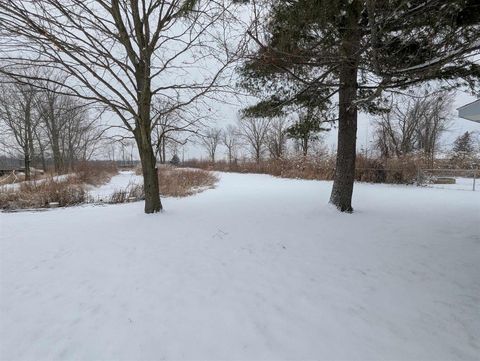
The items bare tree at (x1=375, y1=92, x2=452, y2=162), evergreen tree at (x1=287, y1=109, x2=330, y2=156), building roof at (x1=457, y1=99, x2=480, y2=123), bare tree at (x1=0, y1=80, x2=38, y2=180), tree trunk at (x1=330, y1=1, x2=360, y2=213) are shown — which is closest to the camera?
building roof at (x1=457, y1=99, x2=480, y2=123)

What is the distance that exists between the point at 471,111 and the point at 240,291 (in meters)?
5.17

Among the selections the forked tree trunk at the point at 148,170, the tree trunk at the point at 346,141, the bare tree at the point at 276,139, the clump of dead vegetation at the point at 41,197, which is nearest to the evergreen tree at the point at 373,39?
the tree trunk at the point at 346,141

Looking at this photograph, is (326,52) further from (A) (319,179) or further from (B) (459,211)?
(A) (319,179)

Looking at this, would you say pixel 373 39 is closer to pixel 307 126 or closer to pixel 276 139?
pixel 307 126

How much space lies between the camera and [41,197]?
309 inches

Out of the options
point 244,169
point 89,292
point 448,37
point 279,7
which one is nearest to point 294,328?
point 89,292

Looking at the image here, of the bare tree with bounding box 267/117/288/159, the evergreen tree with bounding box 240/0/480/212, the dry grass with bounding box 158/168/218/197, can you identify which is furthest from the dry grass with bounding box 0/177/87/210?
the bare tree with bounding box 267/117/288/159

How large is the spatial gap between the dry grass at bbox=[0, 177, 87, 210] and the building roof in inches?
388

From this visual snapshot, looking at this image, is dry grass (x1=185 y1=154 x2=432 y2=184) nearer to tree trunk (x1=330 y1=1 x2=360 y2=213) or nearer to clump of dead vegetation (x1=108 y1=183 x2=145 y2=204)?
tree trunk (x1=330 y1=1 x2=360 y2=213)

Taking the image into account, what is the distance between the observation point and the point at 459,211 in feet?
20.9

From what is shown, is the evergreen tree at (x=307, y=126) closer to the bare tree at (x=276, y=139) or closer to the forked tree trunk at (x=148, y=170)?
the forked tree trunk at (x=148, y=170)

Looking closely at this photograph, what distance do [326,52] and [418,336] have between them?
3.51m

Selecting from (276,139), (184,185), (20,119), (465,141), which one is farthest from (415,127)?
(20,119)

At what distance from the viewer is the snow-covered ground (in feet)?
6.16
